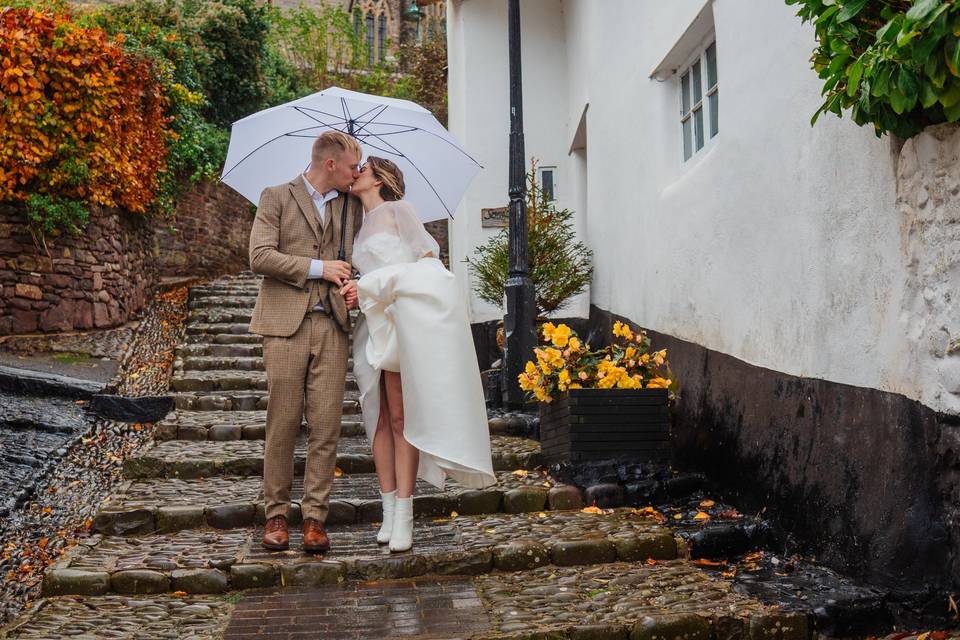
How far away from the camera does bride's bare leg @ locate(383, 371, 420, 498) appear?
441cm

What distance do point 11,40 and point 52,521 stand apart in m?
5.16

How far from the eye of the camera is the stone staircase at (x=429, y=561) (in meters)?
3.63

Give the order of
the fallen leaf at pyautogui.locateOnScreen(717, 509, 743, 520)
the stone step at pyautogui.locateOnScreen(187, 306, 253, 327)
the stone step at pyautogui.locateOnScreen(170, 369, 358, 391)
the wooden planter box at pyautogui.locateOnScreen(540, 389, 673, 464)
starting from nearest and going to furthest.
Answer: the fallen leaf at pyautogui.locateOnScreen(717, 509, 743, 520) → the wooden planter box at pyautogui.locateOnScreen(540, 389, 673, 464) → the stone step at pyautogui.locateOnScreen(170, 369, 358, 391) → the stone step at pyautogui.locateOnScreen(187, 306, 253, 327)

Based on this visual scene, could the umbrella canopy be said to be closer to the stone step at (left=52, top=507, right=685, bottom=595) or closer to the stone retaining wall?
the stone step at (left=52, top=507, right=685, bottom=595)

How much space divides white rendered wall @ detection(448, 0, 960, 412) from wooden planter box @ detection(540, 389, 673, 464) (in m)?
0.57

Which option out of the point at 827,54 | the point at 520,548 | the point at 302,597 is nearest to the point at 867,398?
the point at 827,54

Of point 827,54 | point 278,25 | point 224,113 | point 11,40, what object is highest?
point 278,25

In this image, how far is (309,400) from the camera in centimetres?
440

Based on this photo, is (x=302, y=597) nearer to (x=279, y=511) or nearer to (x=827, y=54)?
(x=279, y=511)

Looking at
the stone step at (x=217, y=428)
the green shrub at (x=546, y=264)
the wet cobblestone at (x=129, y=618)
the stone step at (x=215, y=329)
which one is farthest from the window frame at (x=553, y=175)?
the wet cobblestone at (x=129, y=618)

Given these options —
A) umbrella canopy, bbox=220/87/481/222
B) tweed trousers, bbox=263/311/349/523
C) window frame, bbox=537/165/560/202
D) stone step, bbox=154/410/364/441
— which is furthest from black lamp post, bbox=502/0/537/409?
window frame, bbox=537/165/560/202

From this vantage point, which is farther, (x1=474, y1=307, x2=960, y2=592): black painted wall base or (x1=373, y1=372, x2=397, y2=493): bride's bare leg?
(x1=373, y1=372, x2=397, y2=493): bride's bare leg

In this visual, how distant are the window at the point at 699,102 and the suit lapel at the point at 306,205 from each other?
8.10ft

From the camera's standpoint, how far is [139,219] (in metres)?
10.9
